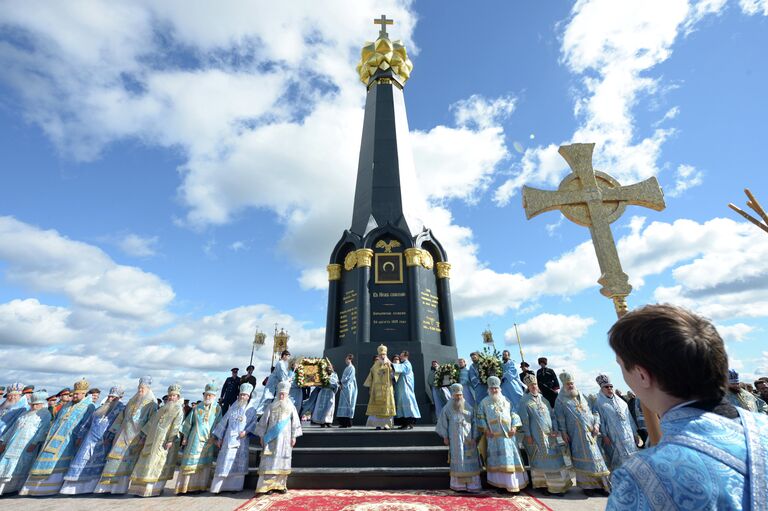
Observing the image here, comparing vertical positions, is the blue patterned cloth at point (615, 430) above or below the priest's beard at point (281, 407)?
below

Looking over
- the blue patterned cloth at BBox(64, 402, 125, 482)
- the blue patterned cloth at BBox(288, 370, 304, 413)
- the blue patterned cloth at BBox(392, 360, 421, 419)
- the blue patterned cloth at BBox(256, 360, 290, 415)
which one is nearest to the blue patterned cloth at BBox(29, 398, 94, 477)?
the blue patterned cloth at BBox(64, 402, 125, 482)

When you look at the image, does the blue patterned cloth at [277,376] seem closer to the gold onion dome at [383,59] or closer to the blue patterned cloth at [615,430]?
the blue patterned cloth at [615,430]

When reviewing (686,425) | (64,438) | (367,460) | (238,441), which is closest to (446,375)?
(367,460)

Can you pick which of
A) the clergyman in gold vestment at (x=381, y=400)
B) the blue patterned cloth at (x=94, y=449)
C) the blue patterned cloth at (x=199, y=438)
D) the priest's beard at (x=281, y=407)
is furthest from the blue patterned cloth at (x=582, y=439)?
the blue patterned cloth at (x=94, y=449)

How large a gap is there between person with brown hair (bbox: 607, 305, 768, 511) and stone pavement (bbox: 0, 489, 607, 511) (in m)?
5.31

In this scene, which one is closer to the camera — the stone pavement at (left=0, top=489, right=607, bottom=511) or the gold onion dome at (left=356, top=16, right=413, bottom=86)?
the stone pavement at (left=0, top=489, right=607, bottom=511)

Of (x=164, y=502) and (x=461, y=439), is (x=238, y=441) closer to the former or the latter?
(x=164, y=502)

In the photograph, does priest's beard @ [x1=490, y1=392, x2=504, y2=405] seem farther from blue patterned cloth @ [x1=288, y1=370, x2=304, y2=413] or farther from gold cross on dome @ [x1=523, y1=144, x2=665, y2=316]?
blue patterned cloth @ [x1=288, y1=370, x2=304, y2=413]

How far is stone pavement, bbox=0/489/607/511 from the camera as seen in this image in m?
5.41

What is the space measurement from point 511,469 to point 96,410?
7834mm

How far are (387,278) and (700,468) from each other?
1024cm

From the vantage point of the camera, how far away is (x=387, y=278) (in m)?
11.2

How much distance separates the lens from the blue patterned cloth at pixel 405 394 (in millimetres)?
8555

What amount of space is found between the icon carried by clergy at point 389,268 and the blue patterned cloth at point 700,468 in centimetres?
1005
